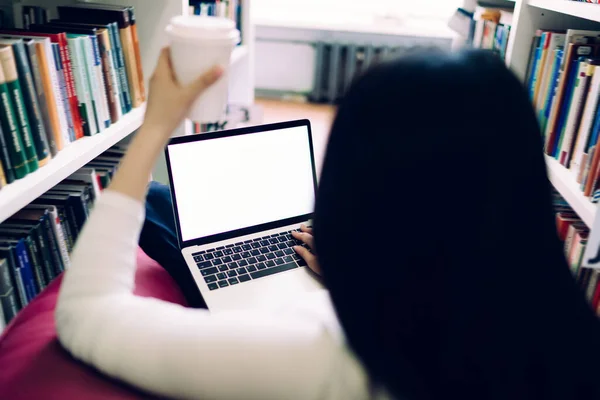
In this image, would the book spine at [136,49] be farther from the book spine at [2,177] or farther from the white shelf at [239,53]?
the white shelf at [239,53]

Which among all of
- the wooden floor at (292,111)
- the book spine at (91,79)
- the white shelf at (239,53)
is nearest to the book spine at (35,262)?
the book spine at (91,79)

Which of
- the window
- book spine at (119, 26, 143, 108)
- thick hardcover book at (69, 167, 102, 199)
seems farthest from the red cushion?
the window

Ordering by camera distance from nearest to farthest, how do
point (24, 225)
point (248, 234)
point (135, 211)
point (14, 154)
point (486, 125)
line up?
point (486, 125) → point (135, 211) → point (14, 154) → point (24, 225) → point (248, 234)

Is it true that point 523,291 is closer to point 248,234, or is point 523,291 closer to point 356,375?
point 356,375

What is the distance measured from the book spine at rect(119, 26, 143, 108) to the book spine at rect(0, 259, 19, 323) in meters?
0.57

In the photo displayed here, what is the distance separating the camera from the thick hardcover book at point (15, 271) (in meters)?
0.91

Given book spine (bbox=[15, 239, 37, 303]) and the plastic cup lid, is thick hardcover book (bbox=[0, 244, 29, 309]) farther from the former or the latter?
the plastic cup lid

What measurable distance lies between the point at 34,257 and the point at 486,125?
891 millimetres

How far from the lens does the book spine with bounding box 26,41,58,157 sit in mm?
896

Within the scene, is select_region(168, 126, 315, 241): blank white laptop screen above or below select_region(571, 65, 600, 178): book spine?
below

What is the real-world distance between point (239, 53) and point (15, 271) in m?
1.50

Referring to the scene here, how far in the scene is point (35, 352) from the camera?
685 mm

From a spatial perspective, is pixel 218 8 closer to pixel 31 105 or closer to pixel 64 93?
pixel 64 93

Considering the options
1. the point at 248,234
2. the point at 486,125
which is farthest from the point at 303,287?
the point at 486,125
